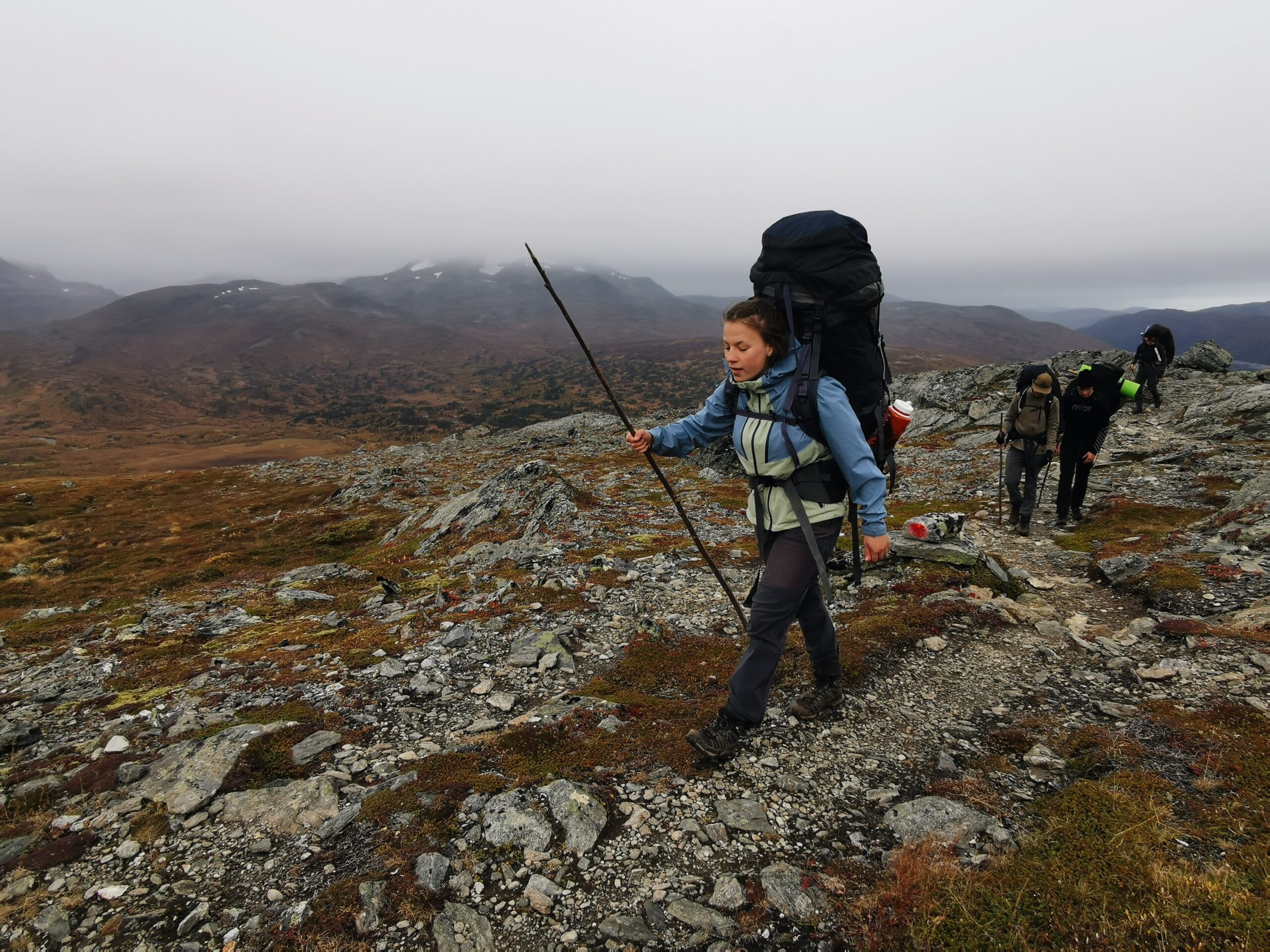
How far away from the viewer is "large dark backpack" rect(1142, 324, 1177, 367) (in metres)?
22.5

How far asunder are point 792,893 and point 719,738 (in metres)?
1.56

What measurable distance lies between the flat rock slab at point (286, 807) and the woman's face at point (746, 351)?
5.65 m

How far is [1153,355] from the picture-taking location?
23.9m

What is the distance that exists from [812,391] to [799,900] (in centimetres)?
397

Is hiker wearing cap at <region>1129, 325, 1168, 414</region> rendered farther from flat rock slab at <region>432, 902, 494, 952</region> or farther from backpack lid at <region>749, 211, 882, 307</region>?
flat rock slab at <region>432, 902, 494, 952</region>

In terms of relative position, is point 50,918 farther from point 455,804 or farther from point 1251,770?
point 1251,770

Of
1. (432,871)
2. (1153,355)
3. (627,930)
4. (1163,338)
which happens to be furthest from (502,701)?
(1153,355)

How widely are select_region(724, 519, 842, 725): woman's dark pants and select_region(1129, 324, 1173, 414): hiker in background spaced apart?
24.9 m

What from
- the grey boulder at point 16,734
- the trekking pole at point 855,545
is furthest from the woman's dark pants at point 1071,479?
the grey boulder at point 16,734

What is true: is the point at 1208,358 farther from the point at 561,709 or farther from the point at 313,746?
the point at 313,746

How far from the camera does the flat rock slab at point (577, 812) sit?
476 cm

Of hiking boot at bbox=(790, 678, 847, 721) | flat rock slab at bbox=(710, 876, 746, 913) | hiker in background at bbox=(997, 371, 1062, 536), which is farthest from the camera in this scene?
hiker in background at bbox=(997, 371, 1062, 536)

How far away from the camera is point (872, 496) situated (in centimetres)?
479

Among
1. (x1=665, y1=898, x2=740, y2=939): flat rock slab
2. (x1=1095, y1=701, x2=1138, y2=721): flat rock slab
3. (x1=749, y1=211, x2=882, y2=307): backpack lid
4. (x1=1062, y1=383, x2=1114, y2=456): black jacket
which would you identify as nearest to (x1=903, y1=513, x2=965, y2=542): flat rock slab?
(x1=1062, y1=383, x2=1114, y2=456): black jacket
